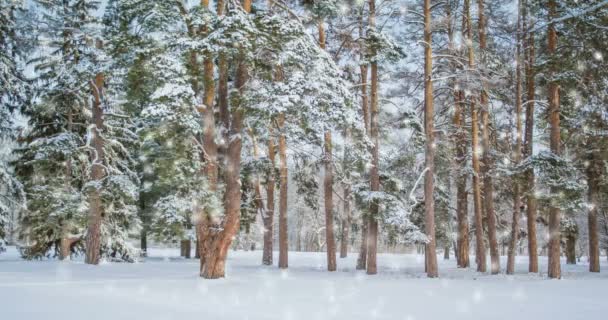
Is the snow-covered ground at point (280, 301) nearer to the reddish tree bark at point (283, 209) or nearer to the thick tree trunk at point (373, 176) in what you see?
the thick tree trunk at point (373, 176)

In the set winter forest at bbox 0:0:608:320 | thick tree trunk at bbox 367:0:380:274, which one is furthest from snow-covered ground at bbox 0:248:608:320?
thick tree trunk at bbox 367:0:380:274

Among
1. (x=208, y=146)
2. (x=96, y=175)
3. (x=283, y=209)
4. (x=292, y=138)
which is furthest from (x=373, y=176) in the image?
(x=96, y=175)

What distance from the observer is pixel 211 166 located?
13359 mm

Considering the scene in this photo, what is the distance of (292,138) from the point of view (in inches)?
581

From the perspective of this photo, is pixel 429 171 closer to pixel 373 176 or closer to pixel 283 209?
pixel 373 176

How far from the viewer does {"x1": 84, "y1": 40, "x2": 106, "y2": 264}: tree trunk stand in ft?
60.9

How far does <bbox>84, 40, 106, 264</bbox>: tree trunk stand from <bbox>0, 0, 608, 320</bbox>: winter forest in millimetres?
82

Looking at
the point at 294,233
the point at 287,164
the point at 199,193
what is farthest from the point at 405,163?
the point at 294,233

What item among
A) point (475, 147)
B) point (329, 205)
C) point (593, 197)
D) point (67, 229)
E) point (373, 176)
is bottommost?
point (67, 229)

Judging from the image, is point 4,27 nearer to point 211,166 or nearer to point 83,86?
point 83,86

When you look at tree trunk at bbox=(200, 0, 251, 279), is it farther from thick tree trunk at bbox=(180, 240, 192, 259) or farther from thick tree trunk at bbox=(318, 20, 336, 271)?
thick tree trunk at bbox=(180, 240, 192, 259)

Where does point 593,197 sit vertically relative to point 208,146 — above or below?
below

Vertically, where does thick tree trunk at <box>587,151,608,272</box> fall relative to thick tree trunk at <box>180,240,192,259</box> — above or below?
above

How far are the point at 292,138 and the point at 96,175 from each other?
941 centimetres
